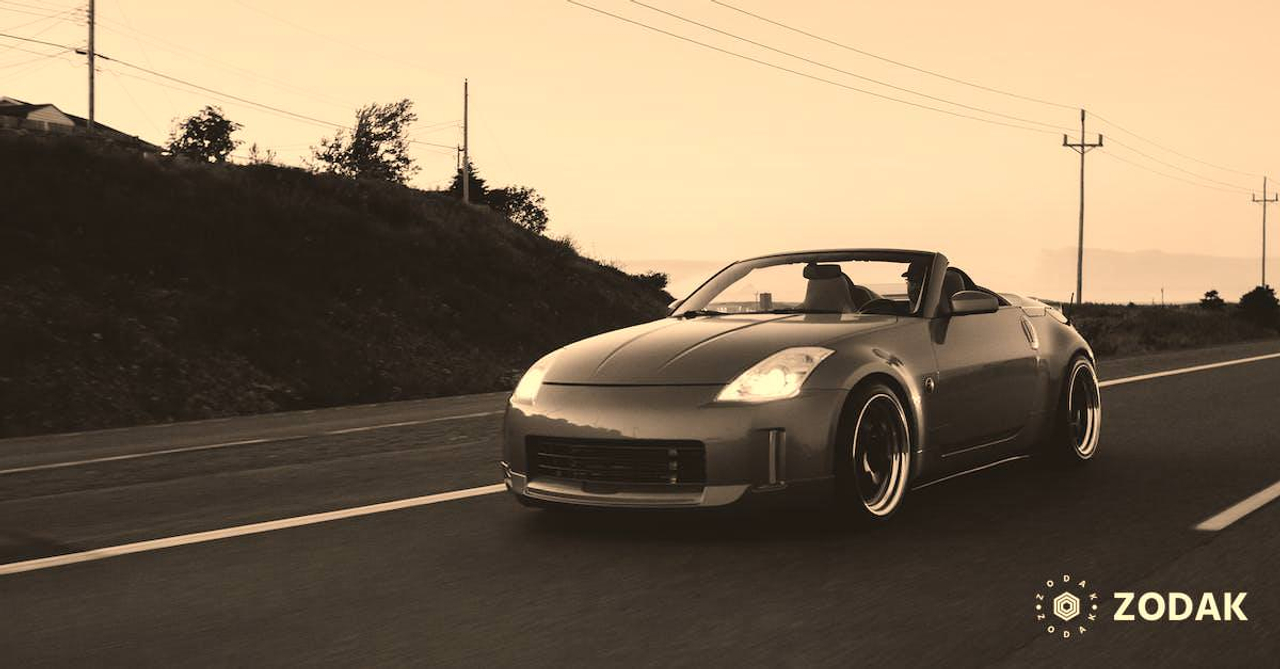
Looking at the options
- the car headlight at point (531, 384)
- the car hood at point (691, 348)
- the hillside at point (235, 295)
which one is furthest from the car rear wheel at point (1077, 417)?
the hillside at point (235, 295)

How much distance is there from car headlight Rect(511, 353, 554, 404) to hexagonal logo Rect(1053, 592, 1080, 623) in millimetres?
2527

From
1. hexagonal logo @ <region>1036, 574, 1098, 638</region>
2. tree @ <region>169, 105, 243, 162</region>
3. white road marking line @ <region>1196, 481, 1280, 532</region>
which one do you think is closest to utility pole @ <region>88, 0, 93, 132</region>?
tree @ <region>169, 105, 243, 162</region>

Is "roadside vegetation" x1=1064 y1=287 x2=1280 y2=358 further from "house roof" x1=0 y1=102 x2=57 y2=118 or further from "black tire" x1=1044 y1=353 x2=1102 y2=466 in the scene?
"house roof" x1=0 y1=102 x2=57 y2=118

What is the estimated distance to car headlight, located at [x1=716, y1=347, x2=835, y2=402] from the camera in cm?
563

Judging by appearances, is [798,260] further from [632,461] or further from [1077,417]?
[632,461]

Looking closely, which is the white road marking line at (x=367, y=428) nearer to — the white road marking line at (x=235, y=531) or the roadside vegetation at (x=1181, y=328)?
the white road marking line at (x=235, y=531)

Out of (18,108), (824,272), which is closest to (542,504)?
(824,272)

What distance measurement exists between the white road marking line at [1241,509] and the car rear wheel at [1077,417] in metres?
1.17

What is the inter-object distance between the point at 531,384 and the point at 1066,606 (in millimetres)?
2697

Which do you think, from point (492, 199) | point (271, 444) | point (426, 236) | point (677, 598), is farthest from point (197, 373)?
point (492, 199)

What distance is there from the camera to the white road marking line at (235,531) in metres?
5.52

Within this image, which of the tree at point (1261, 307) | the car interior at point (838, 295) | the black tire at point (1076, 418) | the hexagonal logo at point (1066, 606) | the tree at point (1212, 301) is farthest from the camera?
the tree at point (1212, 301)

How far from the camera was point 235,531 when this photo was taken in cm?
620

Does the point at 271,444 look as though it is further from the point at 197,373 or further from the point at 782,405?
the point at 197,373
